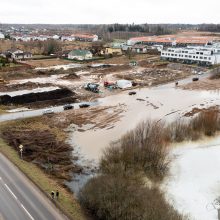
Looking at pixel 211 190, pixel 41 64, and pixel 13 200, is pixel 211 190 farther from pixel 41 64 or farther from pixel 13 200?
pixel 41 64

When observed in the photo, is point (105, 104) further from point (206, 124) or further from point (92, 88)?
point (206, 124)

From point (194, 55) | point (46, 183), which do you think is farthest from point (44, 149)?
point (194, 55)

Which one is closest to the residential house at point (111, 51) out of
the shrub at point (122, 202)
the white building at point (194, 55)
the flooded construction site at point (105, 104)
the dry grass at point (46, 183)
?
the white building at point (194, 55)

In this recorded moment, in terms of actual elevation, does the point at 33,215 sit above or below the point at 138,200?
below

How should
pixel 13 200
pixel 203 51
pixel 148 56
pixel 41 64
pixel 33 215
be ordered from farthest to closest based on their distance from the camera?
pixel 148 56, pixel 203 51, pixel 41 64, pixel 13 200, pixel 33 215

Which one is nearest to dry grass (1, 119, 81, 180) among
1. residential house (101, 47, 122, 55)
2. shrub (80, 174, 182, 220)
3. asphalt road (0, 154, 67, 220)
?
asphalt road (0, 154, 67, 220)

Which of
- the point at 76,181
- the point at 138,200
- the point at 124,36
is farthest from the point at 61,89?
the point at 124,36

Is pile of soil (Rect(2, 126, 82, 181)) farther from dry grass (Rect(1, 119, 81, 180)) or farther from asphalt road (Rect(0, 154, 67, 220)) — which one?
asphalt road (Rect(0, 154, 67, 220))
